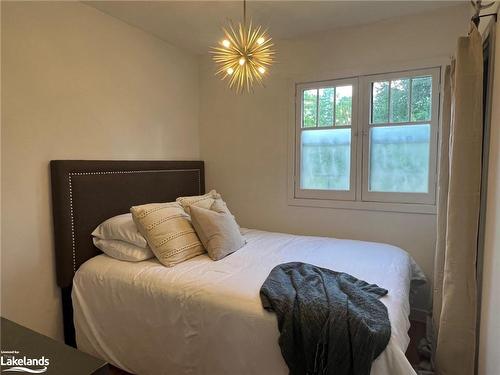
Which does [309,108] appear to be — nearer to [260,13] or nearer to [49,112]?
[260,13]

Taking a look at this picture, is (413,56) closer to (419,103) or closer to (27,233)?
(419,103)

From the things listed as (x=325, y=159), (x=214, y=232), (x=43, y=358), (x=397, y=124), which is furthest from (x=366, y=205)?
(x=43, y=358)

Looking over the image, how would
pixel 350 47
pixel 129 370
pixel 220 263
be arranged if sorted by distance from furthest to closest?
pixel 350 47 < pixel 220 263 < pixel 129 370

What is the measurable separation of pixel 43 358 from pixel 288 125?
8.87 ft

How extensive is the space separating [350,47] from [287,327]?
246 centimetres

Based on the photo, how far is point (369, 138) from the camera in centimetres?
277

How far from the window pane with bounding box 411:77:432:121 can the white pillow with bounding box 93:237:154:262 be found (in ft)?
7.85

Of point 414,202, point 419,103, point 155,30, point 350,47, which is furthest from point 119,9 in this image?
point 414,202

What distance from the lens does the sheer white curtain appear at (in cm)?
150

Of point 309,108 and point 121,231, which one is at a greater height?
point 309,108

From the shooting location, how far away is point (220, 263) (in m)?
2.11

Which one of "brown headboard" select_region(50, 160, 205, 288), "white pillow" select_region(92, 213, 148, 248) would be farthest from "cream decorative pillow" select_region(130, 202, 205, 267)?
"brown headboard" select_region(50, 160, 205, 288)

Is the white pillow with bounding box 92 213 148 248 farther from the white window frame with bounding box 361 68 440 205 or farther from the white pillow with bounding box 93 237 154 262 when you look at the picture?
the white window frame with bounding box 361 68 440 205

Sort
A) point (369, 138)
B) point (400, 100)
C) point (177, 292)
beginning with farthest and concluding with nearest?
point (369, 138) < point (400, 100) < point (177, 292)
